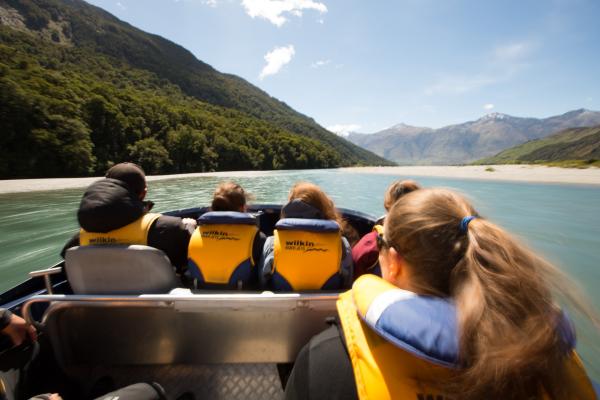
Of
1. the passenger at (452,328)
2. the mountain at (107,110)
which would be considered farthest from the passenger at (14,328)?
the mountain at (107,110)

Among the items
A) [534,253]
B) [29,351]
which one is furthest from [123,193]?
[534,253]

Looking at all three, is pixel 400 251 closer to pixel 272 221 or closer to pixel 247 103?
pixel 272 221

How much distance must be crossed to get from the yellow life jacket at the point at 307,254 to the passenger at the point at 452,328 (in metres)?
0.92

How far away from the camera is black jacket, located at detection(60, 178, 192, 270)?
173cm

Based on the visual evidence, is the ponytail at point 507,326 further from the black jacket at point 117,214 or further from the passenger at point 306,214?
the black jacket at point 117,214

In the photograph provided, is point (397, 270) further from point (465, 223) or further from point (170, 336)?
point (170, 336)

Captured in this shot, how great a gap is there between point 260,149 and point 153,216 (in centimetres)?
5488

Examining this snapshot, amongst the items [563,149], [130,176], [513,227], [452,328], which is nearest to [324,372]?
[452,328]

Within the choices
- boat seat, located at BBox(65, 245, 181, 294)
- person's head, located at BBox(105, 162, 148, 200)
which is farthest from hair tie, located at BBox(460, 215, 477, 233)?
person's head, located at BBox(105, 162, 148, 200)

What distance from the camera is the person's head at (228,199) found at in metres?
2.19

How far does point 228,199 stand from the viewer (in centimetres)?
220

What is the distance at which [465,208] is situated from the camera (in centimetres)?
85

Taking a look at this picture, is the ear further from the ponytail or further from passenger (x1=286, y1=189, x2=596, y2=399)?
the ponytail

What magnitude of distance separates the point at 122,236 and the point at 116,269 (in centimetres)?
22
